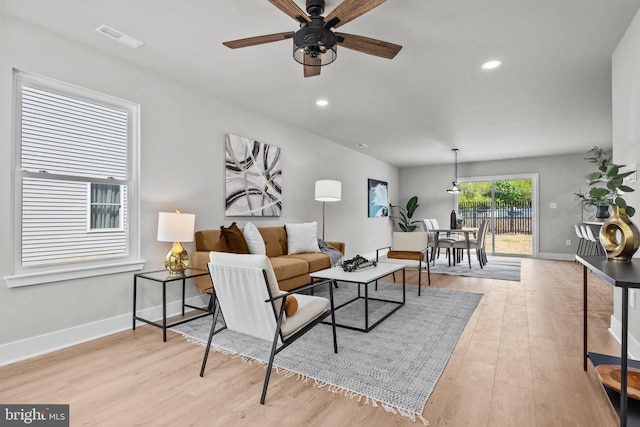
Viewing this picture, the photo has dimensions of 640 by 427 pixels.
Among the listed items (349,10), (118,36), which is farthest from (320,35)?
(118,36)

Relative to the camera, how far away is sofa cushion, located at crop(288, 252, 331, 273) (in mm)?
4113

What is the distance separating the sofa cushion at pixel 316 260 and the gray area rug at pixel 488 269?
254 centimetres


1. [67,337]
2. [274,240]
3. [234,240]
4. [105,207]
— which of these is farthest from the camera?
[274,240]

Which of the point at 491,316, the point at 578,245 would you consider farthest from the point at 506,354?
the point at 578,245

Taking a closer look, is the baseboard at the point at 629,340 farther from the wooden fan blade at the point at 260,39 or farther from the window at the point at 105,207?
the window at the point at 105,207

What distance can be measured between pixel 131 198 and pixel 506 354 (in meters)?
3.47

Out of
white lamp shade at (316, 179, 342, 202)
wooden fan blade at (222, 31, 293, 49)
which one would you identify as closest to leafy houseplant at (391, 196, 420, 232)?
white lamp shade at (316, 179, 342, 202)

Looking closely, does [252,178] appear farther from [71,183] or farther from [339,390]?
[339,390]

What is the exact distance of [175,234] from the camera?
3018 millimetres

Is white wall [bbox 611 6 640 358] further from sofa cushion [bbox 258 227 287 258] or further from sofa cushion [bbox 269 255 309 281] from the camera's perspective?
sofa cushion [bbox 258 227 287 258]

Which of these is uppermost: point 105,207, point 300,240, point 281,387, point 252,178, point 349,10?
point 349,10

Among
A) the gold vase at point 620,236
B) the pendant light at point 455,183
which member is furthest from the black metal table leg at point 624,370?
the pendant light at point 455,183

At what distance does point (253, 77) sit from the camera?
3.42m

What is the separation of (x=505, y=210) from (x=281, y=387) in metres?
8.08
